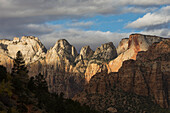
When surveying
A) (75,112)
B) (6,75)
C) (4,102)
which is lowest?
(75,112)

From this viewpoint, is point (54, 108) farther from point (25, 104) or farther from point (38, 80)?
point (38, 80)

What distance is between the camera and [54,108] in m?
119

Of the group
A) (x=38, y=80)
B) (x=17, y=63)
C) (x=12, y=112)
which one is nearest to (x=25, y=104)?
(x=12, y=112)

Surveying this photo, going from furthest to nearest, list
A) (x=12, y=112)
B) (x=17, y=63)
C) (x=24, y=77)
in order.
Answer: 1. (x=17, y=63)
2. (x=24, y=77)
3. (x=12, y=112)

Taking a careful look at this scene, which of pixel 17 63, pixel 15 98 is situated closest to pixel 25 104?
pixel 15 98

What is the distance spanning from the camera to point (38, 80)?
523 feet

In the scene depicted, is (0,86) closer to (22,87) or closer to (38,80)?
(22,87)

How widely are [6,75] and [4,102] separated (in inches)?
975

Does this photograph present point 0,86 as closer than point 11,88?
Yes

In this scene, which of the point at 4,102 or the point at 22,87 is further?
the point at 22,87

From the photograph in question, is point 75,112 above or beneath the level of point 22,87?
beneath

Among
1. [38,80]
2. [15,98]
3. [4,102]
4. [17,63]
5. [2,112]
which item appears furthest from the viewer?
[38,80]

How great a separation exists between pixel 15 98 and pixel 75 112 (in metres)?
43.9

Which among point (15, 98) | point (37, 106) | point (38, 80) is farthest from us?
point (38, 80)
